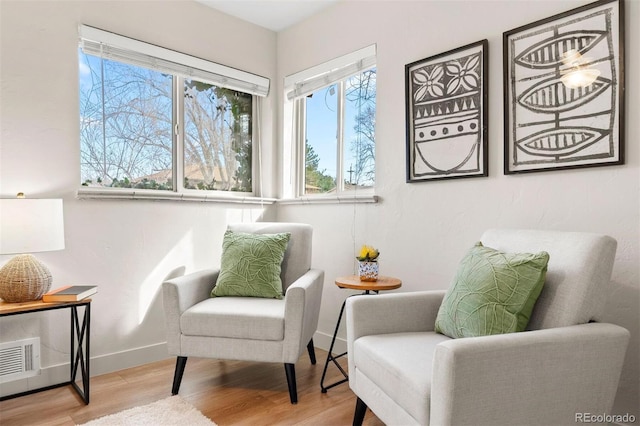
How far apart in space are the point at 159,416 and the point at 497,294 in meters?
1.56

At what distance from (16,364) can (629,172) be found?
299cm

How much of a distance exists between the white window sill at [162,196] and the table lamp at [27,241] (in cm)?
38

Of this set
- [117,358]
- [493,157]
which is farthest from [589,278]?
[117,358]

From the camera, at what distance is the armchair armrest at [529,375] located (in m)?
1.16

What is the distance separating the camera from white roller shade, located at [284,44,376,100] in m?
2.68

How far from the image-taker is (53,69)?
2264 mm

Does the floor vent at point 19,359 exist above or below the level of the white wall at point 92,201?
below

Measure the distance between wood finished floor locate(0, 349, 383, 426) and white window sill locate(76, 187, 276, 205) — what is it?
104 centimetres

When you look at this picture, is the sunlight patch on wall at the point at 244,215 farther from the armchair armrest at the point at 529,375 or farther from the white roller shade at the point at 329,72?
the armchair armrest at the point at 529,375

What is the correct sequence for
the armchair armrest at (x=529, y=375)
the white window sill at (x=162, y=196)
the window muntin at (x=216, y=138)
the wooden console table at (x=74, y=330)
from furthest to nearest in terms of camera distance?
the window muntin at (x=216, y=138), the white window sill at (x=162, y=196), the wooden console table at (x=74, y=330), the armchair armrest at (x=529, y=375)

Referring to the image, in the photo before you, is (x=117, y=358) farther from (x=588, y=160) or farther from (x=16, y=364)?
(x=588, y=160)

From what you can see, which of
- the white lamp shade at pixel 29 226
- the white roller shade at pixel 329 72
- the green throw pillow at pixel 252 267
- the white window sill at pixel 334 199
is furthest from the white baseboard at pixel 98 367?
the white roller shade at pixel 329 72

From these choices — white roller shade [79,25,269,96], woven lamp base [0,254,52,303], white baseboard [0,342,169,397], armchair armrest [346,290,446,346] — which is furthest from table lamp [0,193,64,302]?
armchair armrest [346,290,446,346]

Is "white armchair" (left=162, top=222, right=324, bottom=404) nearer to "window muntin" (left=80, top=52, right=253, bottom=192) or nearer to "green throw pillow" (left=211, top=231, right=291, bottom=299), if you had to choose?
"green throw pillow" (left=211, top=231, right=291, bottom=299)
